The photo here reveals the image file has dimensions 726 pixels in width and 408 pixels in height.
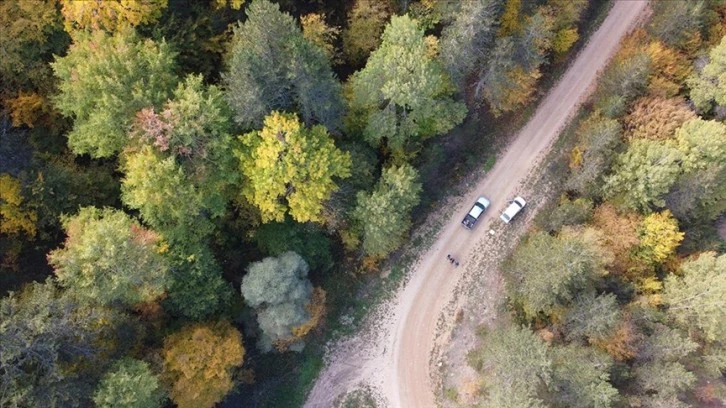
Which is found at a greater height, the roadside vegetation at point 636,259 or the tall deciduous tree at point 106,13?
the tall deciduous tree at point 106,13

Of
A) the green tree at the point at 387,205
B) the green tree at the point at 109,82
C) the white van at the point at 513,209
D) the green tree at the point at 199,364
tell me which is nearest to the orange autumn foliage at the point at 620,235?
the white van at the point at 513,209

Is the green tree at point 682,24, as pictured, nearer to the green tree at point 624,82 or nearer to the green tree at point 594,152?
the green tree at point 624,82

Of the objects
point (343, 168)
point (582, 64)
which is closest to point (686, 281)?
point (582, 64)

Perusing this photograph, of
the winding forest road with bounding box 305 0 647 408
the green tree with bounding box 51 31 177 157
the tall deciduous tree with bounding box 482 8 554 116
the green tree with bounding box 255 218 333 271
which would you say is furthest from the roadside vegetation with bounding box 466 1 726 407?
the green tree with bounding box 51 31 177 157

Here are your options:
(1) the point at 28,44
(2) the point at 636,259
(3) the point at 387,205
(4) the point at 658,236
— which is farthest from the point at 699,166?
(1) the point at 28,44

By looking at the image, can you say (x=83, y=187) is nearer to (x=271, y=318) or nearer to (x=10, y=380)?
(x=10, y=380)
